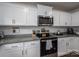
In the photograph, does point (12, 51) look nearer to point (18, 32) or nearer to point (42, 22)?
point (18, 32)

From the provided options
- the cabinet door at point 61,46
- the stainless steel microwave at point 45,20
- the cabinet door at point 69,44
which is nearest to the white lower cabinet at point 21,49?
the stainless steel microwave at point 45,20

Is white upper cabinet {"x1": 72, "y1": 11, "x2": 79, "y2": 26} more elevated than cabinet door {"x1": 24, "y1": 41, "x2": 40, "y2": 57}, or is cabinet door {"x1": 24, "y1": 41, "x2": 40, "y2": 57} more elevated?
white upper cabinet {"x1": 72, "y1": 11, "x2": 79, "y2": 26}

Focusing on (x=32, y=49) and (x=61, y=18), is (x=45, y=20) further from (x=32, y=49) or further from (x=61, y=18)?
(x=32, y=49)

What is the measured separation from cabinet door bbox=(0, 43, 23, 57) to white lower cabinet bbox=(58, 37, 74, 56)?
2.62 feet

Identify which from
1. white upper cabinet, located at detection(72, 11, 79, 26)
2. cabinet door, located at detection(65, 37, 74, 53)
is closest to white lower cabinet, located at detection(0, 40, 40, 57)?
cabinet door, located at detection(65, 37, 74, 53)

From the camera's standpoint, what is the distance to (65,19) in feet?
5.25

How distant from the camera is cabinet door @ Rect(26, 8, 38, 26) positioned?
1484mm

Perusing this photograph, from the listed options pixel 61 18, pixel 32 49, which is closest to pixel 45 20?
pixel 61 18

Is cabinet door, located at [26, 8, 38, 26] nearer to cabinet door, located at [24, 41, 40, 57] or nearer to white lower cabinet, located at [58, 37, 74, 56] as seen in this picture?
cabinet door, located at [24, 41, 40, 57]

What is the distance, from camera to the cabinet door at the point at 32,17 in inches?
58.4

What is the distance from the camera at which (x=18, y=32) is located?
4.70ft

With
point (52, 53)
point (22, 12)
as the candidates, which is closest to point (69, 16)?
point (52, 53)

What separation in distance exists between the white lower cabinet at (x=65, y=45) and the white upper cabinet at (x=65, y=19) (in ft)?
1.08

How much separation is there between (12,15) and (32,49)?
Answer: 72 centimetres
